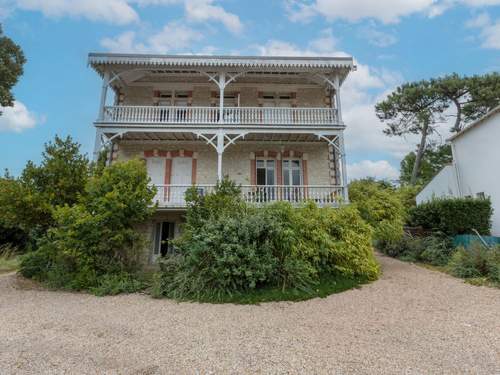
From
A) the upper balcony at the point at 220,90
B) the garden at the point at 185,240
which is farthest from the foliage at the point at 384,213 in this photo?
the upper balcony at the point at 220,90

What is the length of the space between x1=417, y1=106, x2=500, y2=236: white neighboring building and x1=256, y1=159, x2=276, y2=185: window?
23.0 ft

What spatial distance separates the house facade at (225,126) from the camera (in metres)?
11.4

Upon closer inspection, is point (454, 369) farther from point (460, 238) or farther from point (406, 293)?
point (460, 238)

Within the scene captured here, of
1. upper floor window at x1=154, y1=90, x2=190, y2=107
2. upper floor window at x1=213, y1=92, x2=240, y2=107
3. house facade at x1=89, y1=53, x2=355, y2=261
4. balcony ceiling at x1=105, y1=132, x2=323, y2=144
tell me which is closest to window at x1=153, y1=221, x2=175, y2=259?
house facade at x1=89, y1=53, x2=355, y2=261

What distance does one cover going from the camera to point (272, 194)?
Answer: 1171 cm

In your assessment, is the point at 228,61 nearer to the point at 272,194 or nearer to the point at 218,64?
the point at 218,64

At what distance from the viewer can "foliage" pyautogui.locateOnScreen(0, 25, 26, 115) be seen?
14.4 meters

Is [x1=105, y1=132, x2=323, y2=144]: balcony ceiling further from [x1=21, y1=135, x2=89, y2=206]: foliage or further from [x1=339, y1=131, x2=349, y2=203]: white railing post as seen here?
[x1=21, y1=135, x2=89, y2=206]: foliage

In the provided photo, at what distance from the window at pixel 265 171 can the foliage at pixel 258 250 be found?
16.1 ft

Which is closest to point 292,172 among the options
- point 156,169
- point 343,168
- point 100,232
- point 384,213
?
point 343,168

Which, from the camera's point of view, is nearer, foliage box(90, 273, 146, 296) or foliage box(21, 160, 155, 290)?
foliage box(90, 273, 146, 296)

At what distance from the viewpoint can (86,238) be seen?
703cm

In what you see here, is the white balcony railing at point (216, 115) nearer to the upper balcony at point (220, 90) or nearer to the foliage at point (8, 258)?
the upper balcony at point (220, 90)

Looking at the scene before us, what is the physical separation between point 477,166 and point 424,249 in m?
4.61
